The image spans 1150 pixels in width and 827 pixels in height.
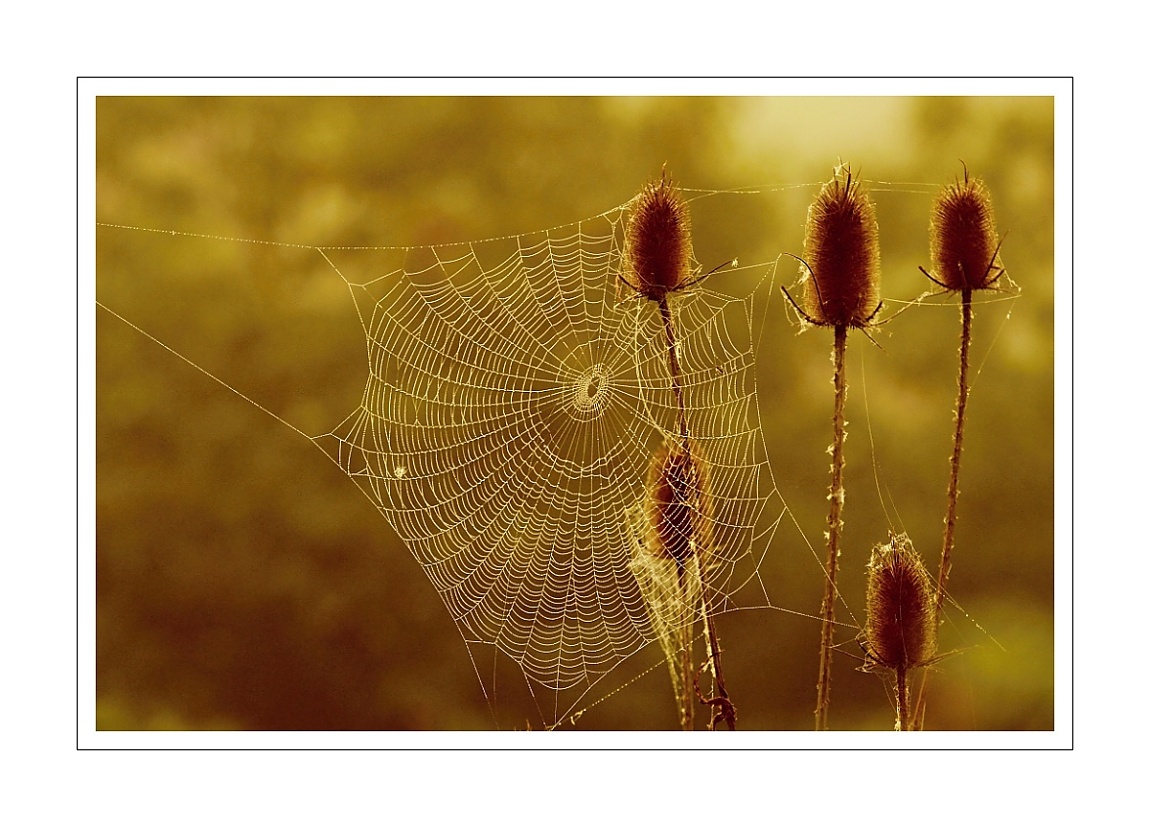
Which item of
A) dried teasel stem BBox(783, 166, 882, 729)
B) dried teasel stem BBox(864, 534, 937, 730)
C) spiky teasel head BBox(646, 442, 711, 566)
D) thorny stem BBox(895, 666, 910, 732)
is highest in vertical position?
dried teasel stem BBox(783, 166, 882, 729)

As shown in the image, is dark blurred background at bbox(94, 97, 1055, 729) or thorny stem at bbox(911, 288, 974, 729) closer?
thorny stem at bbox(911, 288, 974, 729)

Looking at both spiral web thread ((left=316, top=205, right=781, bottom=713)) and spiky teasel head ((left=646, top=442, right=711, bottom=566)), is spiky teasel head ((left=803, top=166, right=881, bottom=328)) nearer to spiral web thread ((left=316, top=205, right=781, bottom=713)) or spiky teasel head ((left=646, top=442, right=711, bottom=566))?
spiral web thread ((left=316, top=205, right=781, bottom=713))

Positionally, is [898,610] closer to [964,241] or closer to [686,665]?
[686,665]

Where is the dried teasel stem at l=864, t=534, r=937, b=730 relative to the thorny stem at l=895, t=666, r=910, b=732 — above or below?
above

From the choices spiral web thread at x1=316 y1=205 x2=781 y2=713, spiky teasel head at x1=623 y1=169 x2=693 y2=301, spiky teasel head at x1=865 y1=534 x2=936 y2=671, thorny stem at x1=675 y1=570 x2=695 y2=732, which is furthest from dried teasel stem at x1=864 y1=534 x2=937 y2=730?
spiky teasel head at x1=623 y1=169 x2=693 y2=301

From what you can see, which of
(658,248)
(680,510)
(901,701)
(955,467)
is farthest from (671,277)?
(901,701)
